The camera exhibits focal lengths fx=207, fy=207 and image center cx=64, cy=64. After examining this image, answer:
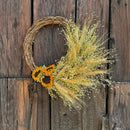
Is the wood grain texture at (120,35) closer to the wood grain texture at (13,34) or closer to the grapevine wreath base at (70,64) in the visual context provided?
the grapevine wreath base at (70,64)

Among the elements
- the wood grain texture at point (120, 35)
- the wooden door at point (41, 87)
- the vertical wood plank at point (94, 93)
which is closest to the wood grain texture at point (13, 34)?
the wooden door at point (41, 87)

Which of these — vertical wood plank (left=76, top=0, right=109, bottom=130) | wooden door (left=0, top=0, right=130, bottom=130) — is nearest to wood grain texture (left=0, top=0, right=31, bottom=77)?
wooden door (left=0, top=0, right=130, bottom=130)

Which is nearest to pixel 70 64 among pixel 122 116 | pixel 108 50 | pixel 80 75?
pixel 80 75

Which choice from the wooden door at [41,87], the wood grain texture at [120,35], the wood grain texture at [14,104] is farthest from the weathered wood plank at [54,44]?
the wood grain texture at [120,35]

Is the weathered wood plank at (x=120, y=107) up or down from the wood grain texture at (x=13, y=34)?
down

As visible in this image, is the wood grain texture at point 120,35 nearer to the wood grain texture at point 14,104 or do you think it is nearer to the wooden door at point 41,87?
the wooden door at point 41,87

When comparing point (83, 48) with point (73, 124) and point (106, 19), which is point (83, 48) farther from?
point (73, 124)

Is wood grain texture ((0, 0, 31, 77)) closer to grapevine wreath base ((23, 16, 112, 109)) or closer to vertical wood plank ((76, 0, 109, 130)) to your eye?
grapevine wreath base ((23, 16, 112, 109))

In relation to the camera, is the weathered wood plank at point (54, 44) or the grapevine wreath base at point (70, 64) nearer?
the grapevine wreath base at point (70, 64)
